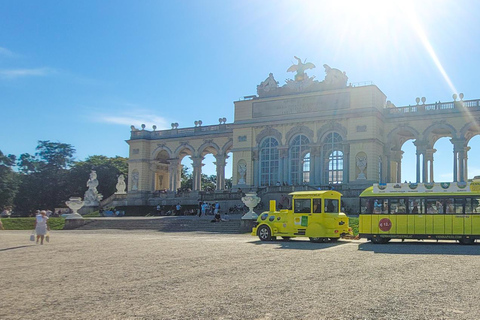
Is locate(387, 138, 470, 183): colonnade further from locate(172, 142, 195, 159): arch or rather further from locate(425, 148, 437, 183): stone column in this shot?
locate(172, 142, 195, 159): arch

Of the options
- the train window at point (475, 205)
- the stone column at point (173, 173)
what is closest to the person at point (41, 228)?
the train window at point (475, 205)

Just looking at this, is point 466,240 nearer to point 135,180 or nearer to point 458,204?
point 458,204

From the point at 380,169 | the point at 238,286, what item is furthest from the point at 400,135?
the point at 238,286

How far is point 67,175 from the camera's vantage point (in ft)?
219

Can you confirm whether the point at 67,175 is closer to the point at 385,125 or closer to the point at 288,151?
the point at 288,151

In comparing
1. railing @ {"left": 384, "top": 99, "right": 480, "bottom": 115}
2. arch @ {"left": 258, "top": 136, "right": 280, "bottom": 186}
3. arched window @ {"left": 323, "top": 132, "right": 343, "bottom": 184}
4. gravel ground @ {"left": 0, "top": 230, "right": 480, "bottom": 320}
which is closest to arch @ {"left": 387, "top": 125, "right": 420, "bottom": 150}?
railing @ {"left": 384, "top": 99, "right": 480, "bottom": 115}

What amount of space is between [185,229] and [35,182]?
130ft

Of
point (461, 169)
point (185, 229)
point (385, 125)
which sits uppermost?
point (385, 125)

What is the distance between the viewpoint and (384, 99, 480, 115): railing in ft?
138

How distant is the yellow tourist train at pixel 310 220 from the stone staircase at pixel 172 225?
6.60 m

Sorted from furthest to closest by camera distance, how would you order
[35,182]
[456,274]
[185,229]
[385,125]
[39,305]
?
1. [35,182]
2. [385,125]
3. [185,229]
4. [456,274]
5. [39,305]

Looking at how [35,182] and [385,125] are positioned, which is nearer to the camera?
[385,125]

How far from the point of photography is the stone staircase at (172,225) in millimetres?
30744

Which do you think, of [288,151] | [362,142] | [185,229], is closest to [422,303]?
[185,229]
